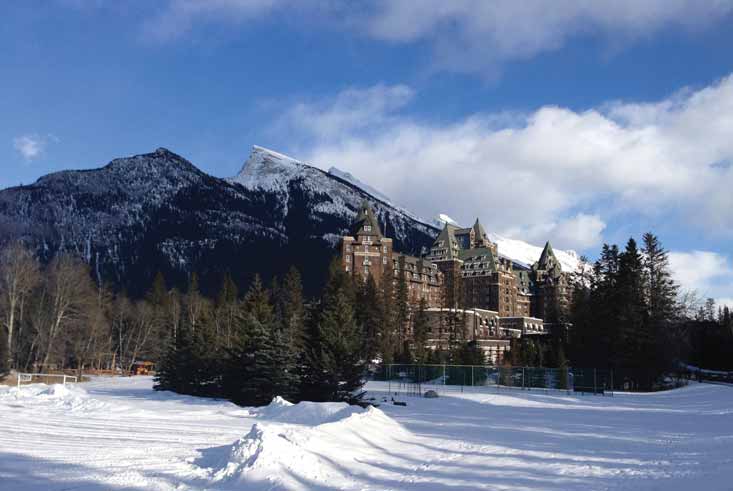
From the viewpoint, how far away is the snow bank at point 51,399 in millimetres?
27281

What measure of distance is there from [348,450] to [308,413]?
8.68m

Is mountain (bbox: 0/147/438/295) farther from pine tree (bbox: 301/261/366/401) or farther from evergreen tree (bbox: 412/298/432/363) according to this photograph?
pine tree (bbox: 301/261/366/401)

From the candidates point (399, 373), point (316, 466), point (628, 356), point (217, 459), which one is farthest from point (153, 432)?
point (628, 356)

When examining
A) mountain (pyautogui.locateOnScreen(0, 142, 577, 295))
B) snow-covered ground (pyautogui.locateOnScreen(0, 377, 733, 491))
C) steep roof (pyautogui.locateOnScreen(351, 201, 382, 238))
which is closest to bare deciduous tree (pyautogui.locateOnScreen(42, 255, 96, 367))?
snow-covered ground (pyautogui.locateOnScreen(0, 377, 733, 491))

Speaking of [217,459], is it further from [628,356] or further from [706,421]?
[628,356]

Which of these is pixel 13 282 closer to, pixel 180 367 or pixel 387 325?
pixel 180 367

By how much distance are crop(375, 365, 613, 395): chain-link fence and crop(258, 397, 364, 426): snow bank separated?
20.9 m

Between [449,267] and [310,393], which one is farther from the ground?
[449,267]

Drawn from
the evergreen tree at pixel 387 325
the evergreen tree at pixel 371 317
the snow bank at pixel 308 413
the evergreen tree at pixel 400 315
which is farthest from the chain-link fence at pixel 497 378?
the evergreen tree at pixel 400 315

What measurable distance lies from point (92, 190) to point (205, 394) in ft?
603

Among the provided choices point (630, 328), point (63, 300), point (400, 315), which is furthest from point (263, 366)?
point (400, 315)

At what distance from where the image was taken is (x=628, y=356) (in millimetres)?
51156

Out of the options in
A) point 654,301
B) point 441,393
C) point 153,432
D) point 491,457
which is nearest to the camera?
point 491,457

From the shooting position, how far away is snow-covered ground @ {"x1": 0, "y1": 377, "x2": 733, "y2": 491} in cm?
1181
